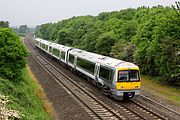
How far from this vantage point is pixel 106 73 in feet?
79.5

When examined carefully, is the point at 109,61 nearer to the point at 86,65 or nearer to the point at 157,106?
the point at 157,106

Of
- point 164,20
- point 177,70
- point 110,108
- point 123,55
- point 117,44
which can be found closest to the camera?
point 110,108

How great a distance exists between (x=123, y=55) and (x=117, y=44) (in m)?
3.32

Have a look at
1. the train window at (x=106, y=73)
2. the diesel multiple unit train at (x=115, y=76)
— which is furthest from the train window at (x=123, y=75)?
the train window at (x=106, y=73)

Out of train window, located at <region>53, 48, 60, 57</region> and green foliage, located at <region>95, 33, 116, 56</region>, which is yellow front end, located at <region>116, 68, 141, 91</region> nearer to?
green foliage, located at <region>95, 33, 116, 56</region>

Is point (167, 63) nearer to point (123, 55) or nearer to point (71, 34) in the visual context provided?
point (123, 55)

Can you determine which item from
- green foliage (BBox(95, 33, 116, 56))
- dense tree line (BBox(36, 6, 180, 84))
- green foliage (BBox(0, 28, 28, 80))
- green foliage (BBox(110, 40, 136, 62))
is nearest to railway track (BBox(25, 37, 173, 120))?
green foliage (BBox(0, 28, 28, 80))

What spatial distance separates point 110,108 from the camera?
20.7 metres

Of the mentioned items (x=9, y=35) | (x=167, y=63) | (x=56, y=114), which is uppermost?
(x=9, y=35)

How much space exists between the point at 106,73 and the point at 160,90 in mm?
7018

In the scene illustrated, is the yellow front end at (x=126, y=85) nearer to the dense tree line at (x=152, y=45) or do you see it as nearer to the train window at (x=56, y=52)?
the dense tree line at (x=152, y=45)

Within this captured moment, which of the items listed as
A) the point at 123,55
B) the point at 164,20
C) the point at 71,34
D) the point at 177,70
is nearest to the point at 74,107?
the point at 177,70

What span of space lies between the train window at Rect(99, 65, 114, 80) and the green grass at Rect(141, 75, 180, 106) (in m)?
4.48

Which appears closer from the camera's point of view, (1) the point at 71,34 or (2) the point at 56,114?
(2) the point at 56,114
